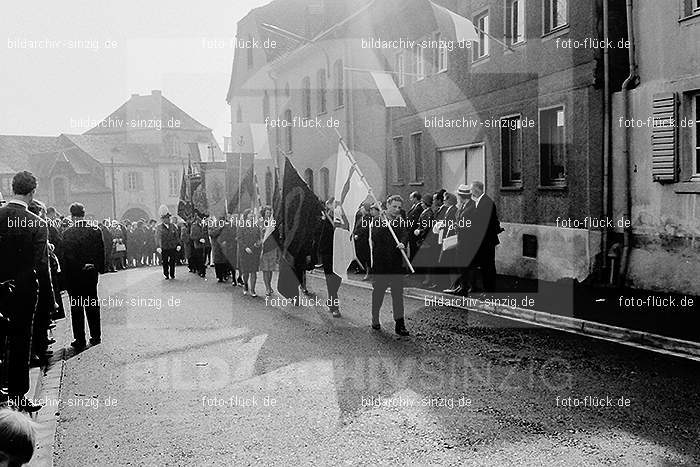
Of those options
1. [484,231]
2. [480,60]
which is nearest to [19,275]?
[484,231]

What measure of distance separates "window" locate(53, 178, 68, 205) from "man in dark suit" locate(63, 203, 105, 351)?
203 feet

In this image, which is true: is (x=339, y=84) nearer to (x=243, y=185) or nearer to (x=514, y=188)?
(x=514, y=188)

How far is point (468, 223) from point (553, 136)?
451 centimetres

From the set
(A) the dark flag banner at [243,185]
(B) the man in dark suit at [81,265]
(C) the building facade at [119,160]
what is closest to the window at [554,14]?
(A) the dark flag banner at [243,185]

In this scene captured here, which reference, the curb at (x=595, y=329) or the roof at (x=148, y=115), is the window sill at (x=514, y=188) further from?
the roof at (x=148, y=115)

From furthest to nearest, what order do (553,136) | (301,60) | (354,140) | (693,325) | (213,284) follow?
(301,60) < (354,140) < (213,284) < (553,136) < (693,325)

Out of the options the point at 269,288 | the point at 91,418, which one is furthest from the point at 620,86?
the point at 91,418

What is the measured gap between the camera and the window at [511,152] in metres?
18.7

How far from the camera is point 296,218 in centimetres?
1415

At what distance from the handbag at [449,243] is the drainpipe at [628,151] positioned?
327cm

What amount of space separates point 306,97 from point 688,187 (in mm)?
27368

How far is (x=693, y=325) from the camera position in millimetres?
10352

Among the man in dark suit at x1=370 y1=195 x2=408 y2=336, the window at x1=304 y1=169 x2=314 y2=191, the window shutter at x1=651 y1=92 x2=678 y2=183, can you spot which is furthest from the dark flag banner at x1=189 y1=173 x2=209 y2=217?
the window shutter at x1=651 y1=92 x2=678 y2=183

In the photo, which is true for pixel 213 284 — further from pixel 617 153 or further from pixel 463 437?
pixel 463 437
